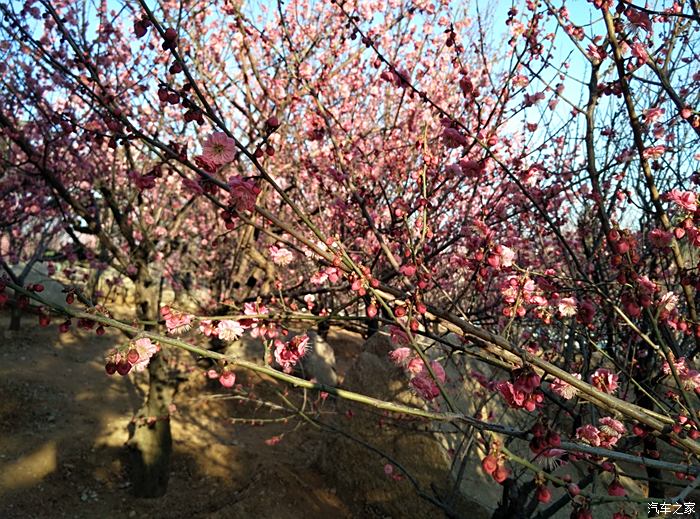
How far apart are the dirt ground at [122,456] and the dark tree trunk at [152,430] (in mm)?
168

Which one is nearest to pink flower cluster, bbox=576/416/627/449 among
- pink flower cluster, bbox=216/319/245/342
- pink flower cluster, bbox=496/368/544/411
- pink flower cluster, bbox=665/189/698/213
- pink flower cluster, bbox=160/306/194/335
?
pink flower cluster, bbox=496/368/544/411

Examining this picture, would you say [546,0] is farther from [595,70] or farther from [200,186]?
[200,186]

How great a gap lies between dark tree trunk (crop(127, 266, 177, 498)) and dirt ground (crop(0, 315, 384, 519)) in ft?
0.55

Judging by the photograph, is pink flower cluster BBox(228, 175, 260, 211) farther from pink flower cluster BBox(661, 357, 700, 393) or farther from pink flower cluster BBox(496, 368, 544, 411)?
pink flower cluster BBox(661, 357, 700, 393)

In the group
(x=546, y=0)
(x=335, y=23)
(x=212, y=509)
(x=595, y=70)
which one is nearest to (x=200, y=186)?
(x=546, y=0)

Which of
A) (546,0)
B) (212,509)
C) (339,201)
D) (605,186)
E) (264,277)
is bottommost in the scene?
(212,509)

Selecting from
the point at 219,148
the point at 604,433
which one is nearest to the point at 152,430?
the point at 219,148

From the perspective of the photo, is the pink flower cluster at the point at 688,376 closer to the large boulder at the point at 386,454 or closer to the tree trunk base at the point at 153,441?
the large boulder at the point at 386,454

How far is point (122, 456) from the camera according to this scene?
4.70m

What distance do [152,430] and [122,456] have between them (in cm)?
81

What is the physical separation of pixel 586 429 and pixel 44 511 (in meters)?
4.23

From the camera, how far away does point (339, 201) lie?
3.45m

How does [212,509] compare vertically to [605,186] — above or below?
below

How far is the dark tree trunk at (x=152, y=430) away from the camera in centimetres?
416
